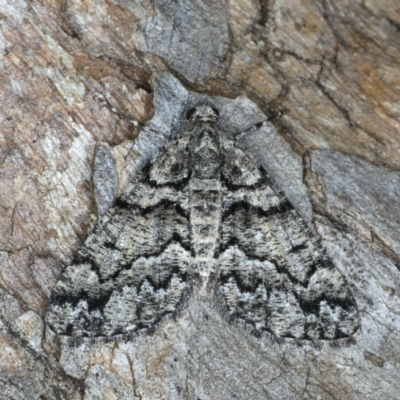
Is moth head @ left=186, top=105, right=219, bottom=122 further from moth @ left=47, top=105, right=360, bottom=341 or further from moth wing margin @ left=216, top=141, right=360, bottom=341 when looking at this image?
moth wing margin @ left=216, top=141, right=360, bottom=341

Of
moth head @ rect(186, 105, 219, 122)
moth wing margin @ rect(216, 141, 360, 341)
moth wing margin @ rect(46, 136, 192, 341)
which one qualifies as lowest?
moth wing margin @ rect(46, 136, 192, 341)

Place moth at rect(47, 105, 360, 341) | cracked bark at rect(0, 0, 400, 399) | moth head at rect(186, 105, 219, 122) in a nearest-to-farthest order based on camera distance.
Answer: cracked bark at rect(0, 0, 400, 399), moth at rect(47, 105, 360, 341), moth head at rect(186, 105, 219, 122)

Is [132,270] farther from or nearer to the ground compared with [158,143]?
nearer to the ground

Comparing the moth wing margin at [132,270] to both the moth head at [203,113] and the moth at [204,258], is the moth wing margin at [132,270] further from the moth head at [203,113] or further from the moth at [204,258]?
the moth head at [203,113]

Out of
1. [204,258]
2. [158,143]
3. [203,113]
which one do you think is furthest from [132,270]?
[203,113]

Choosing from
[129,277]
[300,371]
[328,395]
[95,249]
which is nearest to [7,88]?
[95,249]

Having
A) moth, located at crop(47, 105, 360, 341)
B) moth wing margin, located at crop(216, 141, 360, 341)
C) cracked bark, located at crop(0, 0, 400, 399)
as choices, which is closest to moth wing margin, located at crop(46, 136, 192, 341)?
moth, located at crop(47, 105, 360, 341)

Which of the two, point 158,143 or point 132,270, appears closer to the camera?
point 132,270

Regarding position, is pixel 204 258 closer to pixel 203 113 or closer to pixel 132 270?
pixel 132 270
